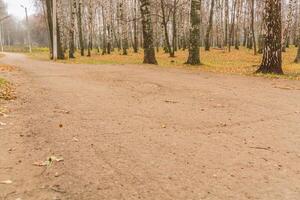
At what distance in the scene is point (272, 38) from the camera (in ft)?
44.9

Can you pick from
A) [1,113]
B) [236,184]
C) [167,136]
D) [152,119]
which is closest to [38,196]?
[236,184]

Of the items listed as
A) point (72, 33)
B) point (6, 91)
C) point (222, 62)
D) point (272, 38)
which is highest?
point (72, 33)

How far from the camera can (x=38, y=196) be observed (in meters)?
3.81

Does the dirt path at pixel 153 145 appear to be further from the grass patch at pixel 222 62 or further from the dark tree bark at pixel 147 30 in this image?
the dark tree bark at pixel 147 30

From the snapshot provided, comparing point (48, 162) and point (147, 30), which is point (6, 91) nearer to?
point (48, 162)

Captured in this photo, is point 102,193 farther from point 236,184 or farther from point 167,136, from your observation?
point 167,136

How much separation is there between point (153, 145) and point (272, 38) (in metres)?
9.76

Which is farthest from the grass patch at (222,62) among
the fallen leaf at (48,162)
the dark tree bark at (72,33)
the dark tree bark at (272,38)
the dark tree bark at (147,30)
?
the fallen leaf at (48,162)

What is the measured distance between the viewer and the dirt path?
397cm

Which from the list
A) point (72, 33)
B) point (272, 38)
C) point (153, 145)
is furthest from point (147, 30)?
point (72, 33)

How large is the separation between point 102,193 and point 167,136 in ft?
6.93

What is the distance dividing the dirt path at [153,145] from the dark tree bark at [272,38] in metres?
4.54

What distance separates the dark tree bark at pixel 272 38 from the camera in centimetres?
1352

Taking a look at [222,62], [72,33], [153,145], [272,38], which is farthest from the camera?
[72,33]
